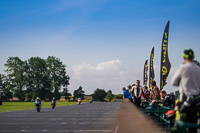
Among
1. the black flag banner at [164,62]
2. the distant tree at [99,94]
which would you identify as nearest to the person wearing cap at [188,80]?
the black flag banner at [164,62]

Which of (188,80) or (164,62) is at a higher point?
(164,62)

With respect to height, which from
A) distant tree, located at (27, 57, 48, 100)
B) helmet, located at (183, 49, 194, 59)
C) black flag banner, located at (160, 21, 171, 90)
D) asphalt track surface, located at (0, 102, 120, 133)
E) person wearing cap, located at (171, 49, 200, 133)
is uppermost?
distant tree, located at (27, 57, 48, 100)

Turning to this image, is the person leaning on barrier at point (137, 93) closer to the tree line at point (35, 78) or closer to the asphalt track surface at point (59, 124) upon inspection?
the asphalt track surface at point (59, 124)

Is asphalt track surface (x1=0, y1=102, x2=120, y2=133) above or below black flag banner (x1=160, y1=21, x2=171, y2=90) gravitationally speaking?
below

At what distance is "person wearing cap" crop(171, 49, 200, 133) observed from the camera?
14.8ft

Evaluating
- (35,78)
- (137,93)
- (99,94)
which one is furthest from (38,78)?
(137,93)

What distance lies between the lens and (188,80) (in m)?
4.54

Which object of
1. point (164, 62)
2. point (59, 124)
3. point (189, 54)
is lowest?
point (59, 124)

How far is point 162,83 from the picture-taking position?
62.7ft

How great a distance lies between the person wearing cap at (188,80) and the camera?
14.8 feet

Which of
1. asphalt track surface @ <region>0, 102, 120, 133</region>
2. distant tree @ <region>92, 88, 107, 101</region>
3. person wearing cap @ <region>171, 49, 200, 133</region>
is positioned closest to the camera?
person wearing cap @ <region>171, 49, 200, 133</region>

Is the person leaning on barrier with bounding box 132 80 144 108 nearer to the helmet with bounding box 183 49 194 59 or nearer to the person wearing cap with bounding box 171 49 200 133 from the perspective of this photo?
the person wearing cap with bounding box 171 49 200 133

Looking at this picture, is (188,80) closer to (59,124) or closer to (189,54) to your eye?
(189,54)

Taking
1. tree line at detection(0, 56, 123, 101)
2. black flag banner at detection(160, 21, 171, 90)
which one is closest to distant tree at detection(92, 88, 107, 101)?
tree line at detection(0, 56, 123, 101)
